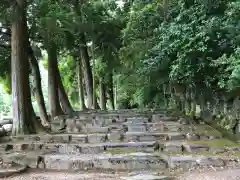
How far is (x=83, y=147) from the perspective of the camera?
7.62 meters

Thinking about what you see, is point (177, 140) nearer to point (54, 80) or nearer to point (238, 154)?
point (238, 154)

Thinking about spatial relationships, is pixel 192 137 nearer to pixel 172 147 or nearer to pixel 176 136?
pixel 176 136

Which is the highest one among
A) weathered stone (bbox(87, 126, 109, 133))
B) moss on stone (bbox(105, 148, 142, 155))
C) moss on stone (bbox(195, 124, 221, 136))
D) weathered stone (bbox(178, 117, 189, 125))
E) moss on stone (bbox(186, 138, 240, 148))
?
weathered stone (bbox(178, 117, 189, 125))

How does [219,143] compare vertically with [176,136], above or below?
below

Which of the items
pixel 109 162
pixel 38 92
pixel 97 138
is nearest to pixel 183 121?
pixel 97 138

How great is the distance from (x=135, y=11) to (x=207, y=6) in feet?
12.9

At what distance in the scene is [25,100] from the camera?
9539 millimetres

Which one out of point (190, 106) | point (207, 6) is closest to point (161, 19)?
point (207, 6)

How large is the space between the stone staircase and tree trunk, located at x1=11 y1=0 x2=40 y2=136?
730 millimetres

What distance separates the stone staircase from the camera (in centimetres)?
639

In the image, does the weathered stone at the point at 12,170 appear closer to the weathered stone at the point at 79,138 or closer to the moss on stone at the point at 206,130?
the weathered stone at the point at 79,138

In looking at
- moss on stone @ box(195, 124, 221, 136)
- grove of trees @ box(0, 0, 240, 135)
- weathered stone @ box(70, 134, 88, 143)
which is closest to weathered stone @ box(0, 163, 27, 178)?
weathered stone @ box(70, 134, 88, 143)

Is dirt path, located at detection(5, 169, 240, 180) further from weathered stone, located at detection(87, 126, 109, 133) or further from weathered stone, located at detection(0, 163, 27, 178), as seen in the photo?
weathered stone, located at detection(87, 126, 109, 133)

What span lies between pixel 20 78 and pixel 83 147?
331 centimetres
